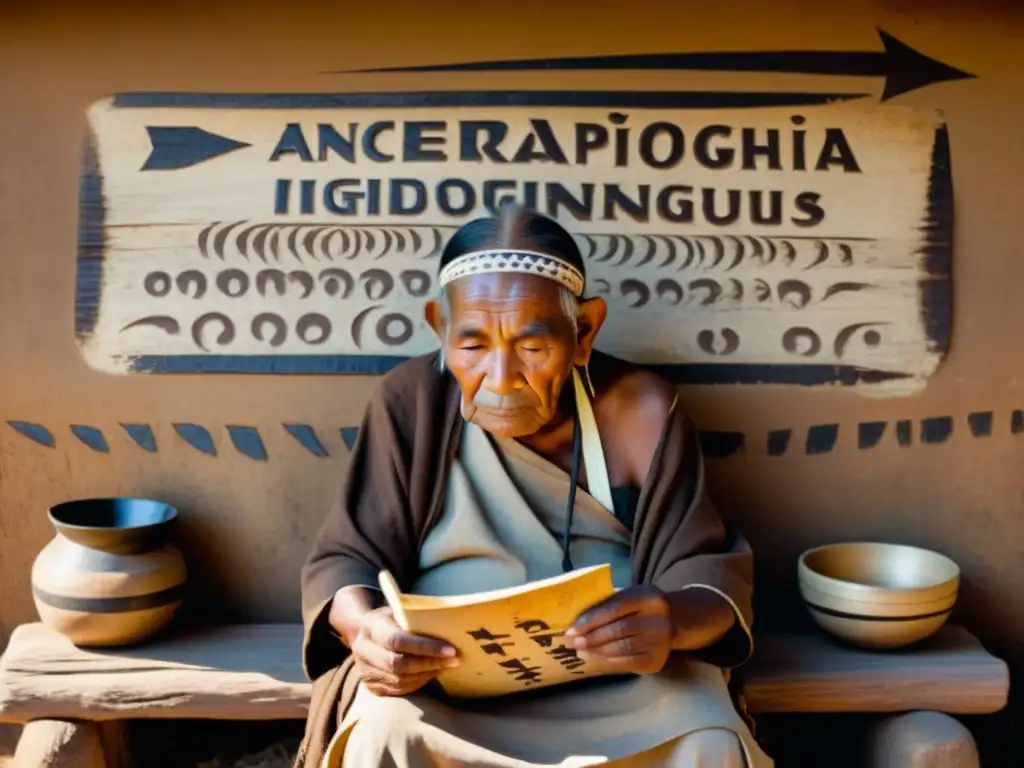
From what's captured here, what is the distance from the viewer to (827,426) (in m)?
2.62

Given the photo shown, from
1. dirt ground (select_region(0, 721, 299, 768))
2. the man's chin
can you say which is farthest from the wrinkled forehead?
dirt ground (select_region(0, 721, 299, 768))

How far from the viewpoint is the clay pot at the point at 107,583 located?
7.47 ft

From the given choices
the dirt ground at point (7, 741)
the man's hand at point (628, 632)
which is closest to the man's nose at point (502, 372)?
the man's hand at point (628, 632)

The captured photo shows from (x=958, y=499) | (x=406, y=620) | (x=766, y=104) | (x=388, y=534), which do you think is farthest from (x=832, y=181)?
(x=406, y=620)

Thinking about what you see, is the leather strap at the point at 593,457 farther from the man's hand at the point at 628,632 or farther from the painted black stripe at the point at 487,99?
the painted black stripe at the point at 487,99

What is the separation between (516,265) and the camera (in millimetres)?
1985

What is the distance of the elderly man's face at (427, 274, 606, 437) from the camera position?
1963 millimetres

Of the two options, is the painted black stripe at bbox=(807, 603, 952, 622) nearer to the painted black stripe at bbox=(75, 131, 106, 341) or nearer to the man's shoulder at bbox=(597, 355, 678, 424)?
the man's shoulder at bbox=(597, 355, 678, 424)

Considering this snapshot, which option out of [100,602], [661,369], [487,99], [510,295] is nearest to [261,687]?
[100,602]

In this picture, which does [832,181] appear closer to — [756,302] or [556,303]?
[756,302]

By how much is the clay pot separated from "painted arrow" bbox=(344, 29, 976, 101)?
1.55 meters

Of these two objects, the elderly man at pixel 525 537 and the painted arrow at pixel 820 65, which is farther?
the painted arrow at pixel 820 65

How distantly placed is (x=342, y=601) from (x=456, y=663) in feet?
1.10

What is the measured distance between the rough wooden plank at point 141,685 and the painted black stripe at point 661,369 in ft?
2.54
